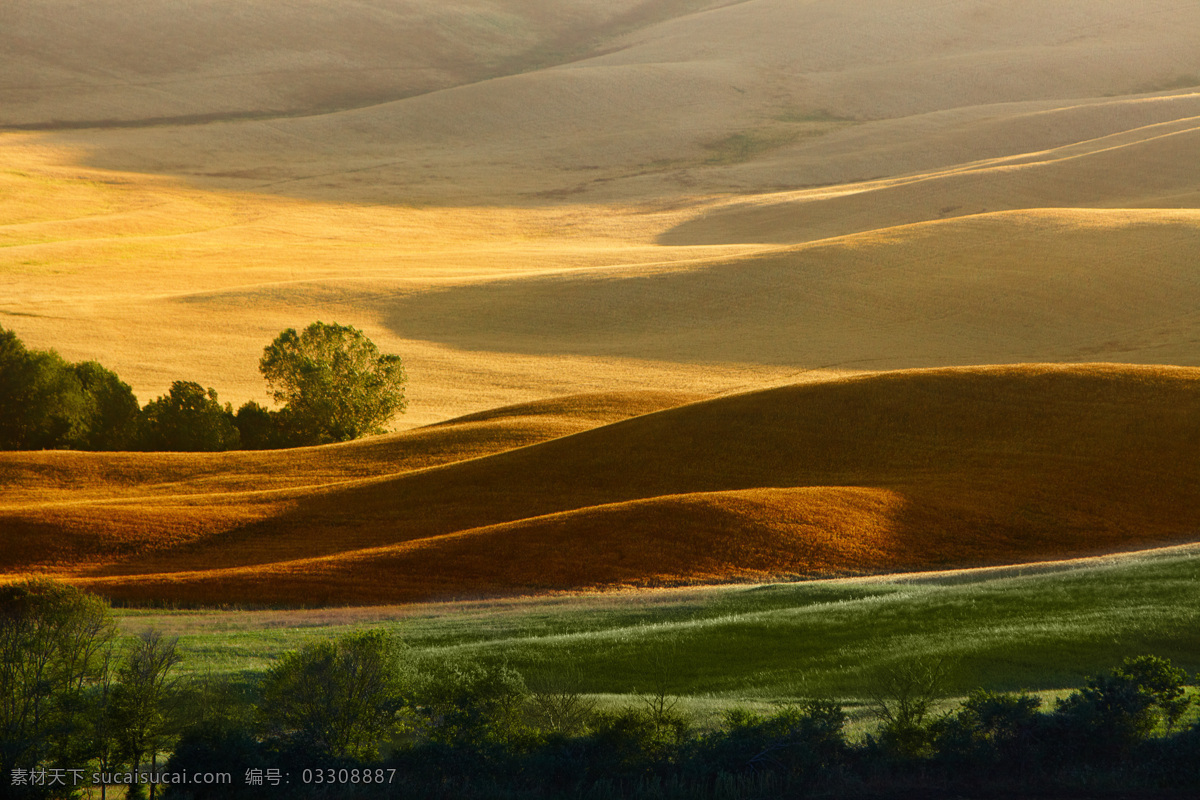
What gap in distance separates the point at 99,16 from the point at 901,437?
195 meters

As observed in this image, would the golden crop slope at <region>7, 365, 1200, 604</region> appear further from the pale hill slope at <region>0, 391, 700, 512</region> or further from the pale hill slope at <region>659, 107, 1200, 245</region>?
the pale hill slope at <region>659, 107, 1200, 245</region>

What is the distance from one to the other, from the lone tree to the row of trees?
39 millimetres

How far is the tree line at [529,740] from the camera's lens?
34.9 feet

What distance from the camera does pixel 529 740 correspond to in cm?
1108

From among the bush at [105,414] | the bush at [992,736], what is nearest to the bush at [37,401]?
the bush at [105,414]

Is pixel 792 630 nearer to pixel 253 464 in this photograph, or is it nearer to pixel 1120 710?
pixel 1120 710

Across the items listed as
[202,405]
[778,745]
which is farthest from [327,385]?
[778,745]

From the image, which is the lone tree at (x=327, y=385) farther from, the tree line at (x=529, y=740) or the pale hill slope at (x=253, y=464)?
the tree line at (x=529, y=740)

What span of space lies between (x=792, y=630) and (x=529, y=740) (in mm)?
6348

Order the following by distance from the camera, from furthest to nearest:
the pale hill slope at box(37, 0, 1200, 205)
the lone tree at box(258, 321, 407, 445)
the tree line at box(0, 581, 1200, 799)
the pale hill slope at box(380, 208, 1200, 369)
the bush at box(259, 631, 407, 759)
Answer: the pale hill slope at box(37, 0, 1200, 205), the pale hill slope at box(380, 208, 1200, 369), the lone tree at box(258, 321, 407, 445), the bush at box(259, 631, 407, 759), the tree line at box(0, 581, 1200, 799)

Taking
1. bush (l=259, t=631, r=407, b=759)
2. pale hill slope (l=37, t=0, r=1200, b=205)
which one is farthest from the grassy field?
pale hill slope (l=37, t=0, r=1200, b=205)

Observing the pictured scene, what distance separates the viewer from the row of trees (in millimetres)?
41219

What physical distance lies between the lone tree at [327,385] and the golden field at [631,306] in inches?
146

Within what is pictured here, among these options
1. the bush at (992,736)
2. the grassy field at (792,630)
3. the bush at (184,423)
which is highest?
the bush at (184,423)
